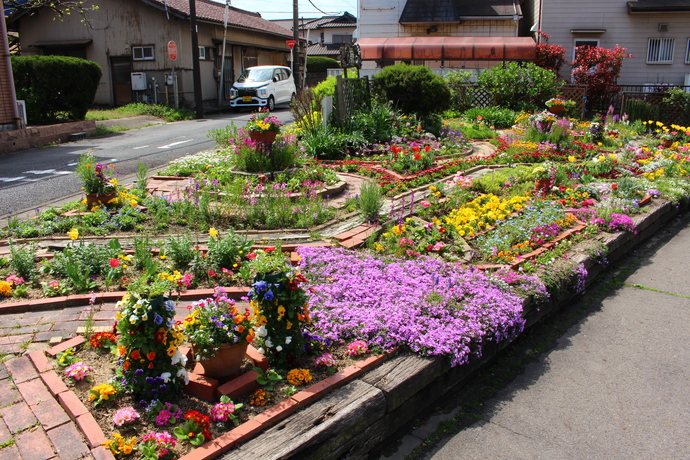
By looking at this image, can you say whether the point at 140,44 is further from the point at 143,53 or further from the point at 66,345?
the point at 66,345

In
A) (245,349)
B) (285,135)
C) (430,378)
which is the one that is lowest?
(430,378)

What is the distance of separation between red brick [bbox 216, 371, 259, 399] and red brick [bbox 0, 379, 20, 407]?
3.68 feet

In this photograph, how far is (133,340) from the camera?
2.96 m

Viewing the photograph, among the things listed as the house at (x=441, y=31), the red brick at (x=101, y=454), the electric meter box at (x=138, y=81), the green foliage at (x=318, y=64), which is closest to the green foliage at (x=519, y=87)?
the house at (x=441, y=31)

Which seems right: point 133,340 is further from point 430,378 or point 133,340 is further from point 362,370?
point 430,378

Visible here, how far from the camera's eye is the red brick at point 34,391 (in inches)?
121

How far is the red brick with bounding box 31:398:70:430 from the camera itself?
286 cm

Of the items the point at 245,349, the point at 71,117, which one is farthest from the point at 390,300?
the point at 71,117

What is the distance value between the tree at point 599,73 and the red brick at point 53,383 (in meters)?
20.7

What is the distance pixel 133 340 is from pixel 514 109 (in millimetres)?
16225

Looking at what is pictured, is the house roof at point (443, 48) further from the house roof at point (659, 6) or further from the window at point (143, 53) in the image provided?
the window at point (143, 53)

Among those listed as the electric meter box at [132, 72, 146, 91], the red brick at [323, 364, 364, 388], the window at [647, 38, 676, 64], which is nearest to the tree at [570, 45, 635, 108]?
the window at [647, 38, 676, 64]

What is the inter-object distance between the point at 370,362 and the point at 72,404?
5.52 ft

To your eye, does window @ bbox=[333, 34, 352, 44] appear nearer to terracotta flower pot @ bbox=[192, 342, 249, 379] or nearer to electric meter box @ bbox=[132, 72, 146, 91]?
electric meter box @ bbox=[132, 72, 146, 91]
